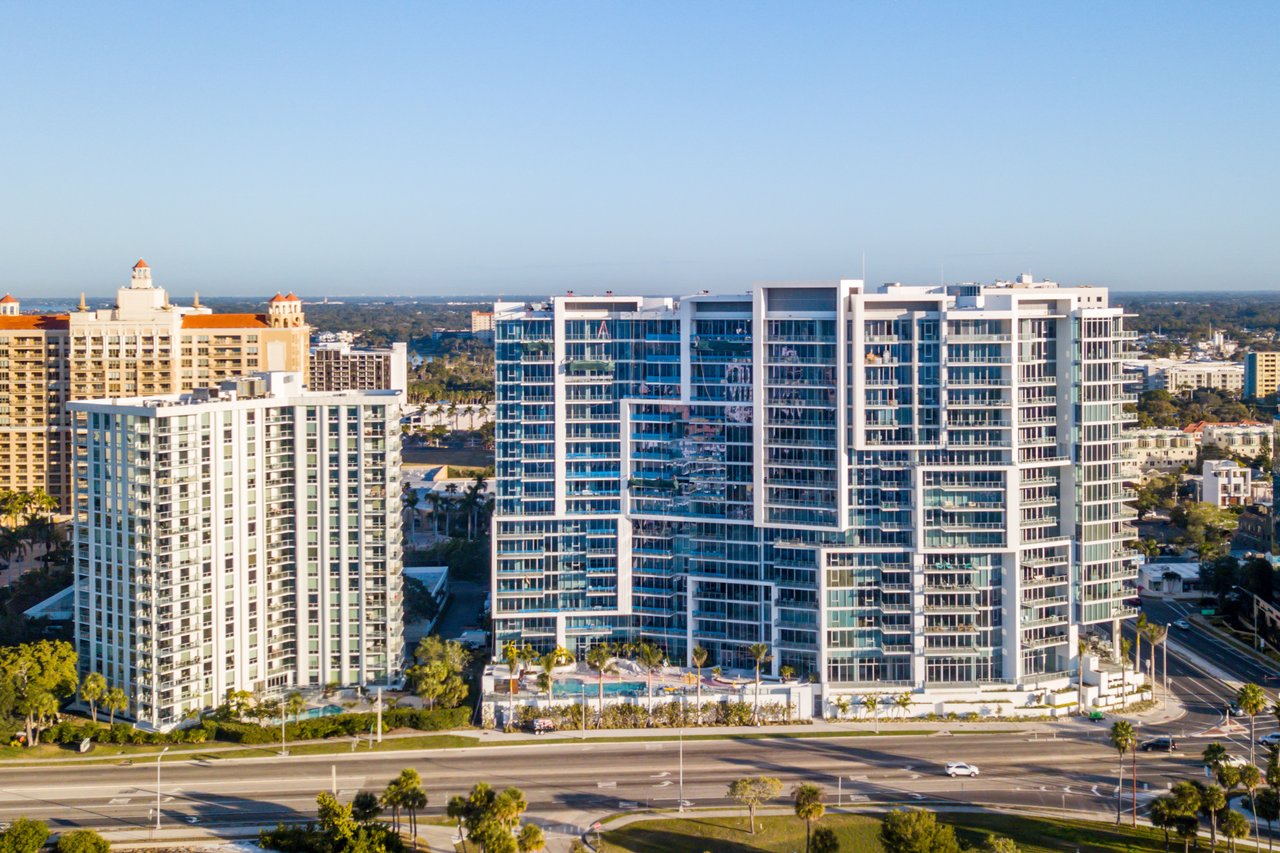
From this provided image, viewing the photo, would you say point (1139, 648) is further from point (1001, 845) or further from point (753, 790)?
point (1001, 845)

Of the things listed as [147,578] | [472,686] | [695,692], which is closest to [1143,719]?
[695,692]

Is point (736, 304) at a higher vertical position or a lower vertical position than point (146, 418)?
higher

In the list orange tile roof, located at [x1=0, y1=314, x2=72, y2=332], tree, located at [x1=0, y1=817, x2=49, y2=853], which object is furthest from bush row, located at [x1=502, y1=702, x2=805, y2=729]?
orange tile roof, located at [x1=0, y1=314, x2=72, y2=332]

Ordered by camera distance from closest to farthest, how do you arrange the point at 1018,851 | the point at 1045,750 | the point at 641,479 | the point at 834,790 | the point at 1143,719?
the point at 1018,851 < the point at 834,790 < the point at 1045,750 < the point at 1143,719 < the point at 641,479

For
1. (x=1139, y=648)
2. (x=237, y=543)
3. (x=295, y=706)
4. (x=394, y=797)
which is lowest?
(x=394, y=797)

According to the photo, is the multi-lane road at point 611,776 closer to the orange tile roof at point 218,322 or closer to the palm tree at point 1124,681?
the palm tree at point 1124,681

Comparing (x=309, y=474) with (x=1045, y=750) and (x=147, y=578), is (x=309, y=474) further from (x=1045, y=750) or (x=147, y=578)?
(x=1045, y=750)

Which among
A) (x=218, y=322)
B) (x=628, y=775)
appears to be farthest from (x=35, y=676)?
(x=218, y=322)

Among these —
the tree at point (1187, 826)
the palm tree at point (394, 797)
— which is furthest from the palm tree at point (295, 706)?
the tree at point (1187, 826)
